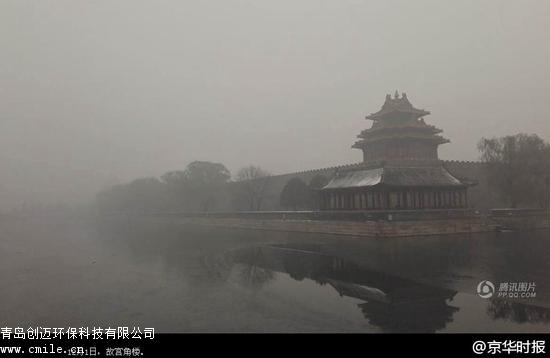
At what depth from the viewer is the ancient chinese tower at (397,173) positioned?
2870 cm

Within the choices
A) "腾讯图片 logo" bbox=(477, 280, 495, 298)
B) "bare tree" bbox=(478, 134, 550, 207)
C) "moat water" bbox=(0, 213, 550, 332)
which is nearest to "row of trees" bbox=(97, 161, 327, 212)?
"bare tree" bbox=(478, 134, 550, 207)

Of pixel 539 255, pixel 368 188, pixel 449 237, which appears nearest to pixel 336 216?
pixel 368 188

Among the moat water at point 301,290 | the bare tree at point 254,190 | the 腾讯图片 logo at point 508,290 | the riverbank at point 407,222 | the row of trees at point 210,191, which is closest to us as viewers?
the moat water at point 301,290

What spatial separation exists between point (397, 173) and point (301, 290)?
66.3ft

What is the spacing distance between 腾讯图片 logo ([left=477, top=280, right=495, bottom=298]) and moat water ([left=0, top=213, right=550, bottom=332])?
192 millimetres

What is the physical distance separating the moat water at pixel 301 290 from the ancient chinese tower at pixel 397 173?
26.1 feet

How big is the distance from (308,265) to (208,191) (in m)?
45.2

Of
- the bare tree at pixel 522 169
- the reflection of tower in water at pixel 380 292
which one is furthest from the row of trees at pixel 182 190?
the reflection of tower in water at pixel 380 292

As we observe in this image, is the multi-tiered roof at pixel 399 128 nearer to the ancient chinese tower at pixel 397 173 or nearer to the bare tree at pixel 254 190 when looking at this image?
the ancient chinese tower at pixel 397 173

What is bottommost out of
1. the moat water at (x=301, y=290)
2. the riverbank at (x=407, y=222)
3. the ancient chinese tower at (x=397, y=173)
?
the moat water at (x=301, y=290)

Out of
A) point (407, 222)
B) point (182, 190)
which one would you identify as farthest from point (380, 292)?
point (182, 190)

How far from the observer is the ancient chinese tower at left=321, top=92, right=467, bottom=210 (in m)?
28.7

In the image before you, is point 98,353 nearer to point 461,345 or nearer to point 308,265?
point 461,345

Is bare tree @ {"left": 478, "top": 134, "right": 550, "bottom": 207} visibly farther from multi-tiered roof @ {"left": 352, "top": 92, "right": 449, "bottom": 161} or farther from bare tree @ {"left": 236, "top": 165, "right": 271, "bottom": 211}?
bare tree @ {"left": 236, "top": 165, "right": 271, "bottom": 211}
